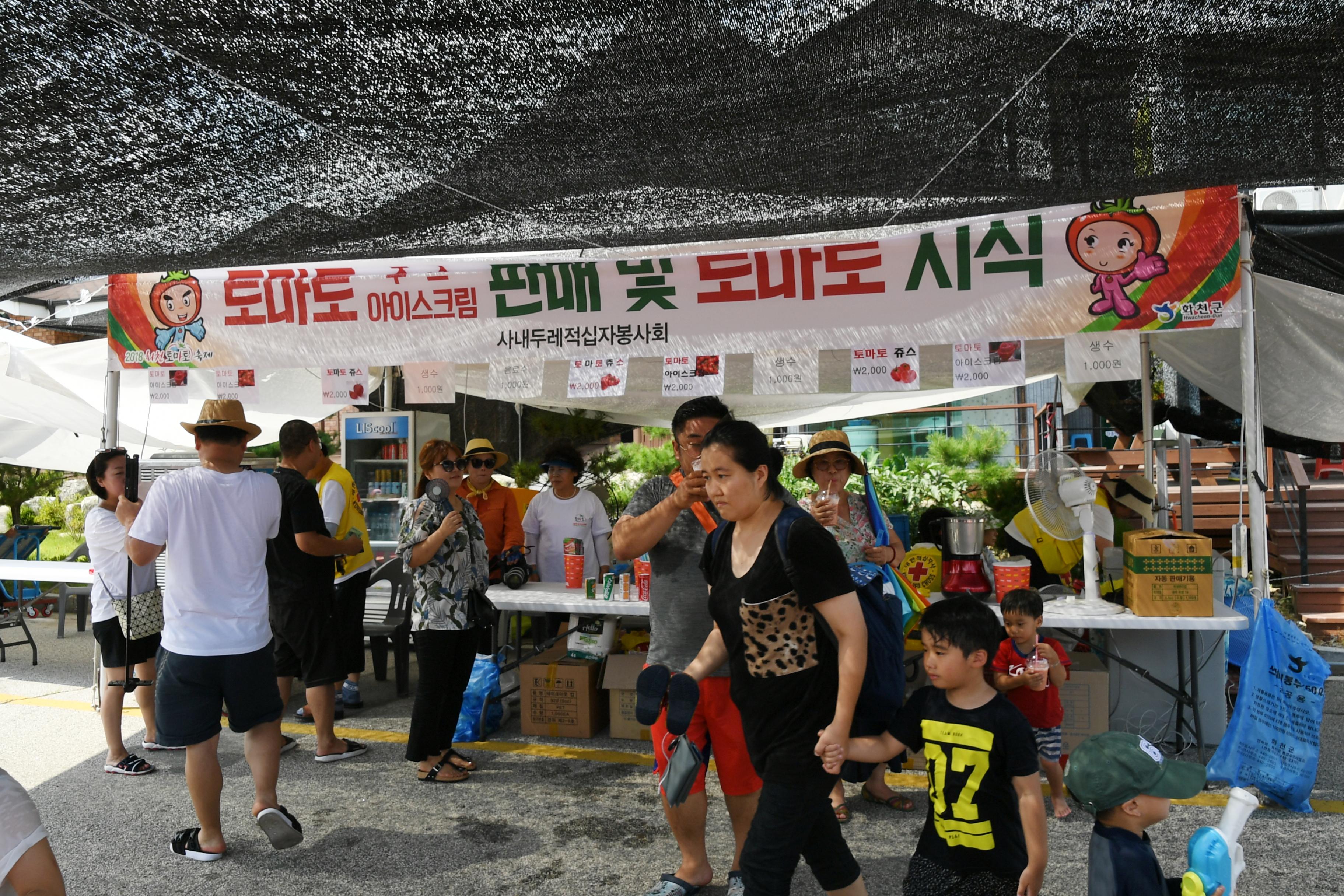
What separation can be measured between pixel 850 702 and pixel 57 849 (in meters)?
3.42

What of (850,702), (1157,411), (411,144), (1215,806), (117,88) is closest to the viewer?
(850,702)

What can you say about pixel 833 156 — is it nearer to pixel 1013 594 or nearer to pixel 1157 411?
pixel 1013 594

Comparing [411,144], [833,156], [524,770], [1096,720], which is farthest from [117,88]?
[1096,720]

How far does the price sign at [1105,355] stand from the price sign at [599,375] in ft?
7.83

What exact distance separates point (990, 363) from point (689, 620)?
2607 millimetres

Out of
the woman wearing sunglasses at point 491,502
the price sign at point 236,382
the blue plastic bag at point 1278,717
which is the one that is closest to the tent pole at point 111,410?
the price sign at point 236,382

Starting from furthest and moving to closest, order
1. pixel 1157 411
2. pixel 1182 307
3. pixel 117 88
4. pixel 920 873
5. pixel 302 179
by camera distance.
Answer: pixel 1157 411, pixel 1182 307, pixel 302 179, pixel 117 88, pixel 920 873

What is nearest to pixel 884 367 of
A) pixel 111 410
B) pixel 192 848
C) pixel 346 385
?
pixel 346 385

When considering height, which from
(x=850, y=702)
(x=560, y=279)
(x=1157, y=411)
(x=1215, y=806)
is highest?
(x=560, y=279)

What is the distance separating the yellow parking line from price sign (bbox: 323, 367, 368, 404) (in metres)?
1.95

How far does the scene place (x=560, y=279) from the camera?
5.58 metres

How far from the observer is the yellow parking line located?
4242 millimetres

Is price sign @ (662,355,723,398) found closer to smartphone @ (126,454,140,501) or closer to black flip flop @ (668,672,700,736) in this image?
smartphone @ (126,454,140,501)

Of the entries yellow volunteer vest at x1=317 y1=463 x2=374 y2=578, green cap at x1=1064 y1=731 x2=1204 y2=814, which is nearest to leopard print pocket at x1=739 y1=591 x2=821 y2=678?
green cap at x1=1064 y1=731 x2=1204 y2=814
